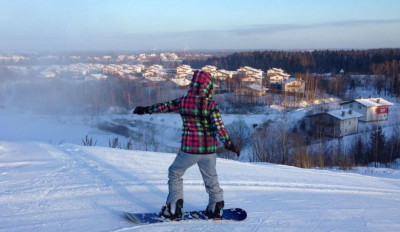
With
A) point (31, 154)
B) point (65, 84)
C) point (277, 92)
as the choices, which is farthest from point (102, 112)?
point (31, 154)

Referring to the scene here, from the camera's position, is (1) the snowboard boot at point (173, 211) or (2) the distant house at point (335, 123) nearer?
(1) the snowboard boot at point (173, 211)

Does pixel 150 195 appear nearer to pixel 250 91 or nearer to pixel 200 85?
pixel 200 85

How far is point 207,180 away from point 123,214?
0.67 meters

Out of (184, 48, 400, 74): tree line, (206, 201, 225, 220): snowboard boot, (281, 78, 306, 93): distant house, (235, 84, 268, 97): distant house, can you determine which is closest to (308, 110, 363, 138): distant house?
(235, 84, 268, 97): distant house

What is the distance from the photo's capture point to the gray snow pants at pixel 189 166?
2365 millimetres

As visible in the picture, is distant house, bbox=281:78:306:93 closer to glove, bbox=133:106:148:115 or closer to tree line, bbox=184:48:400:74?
tree line, bbox=184:48:400:74

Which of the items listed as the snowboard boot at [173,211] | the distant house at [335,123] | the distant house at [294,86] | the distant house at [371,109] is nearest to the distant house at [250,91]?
the distant house at [294,86]

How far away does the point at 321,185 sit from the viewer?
3.73 metres

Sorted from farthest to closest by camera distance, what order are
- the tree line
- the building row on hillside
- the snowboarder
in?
the tree line
the building row on hillside
the snowboarder

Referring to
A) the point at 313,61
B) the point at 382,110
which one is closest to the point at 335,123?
the point at 382,110

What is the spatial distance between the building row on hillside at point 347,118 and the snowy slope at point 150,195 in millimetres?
17836

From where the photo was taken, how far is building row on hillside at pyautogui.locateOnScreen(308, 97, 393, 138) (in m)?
22.2

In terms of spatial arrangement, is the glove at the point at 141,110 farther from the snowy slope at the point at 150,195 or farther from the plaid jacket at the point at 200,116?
the snowy slope at the point at 150,195

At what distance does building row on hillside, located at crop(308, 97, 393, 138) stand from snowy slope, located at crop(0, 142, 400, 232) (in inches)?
702
